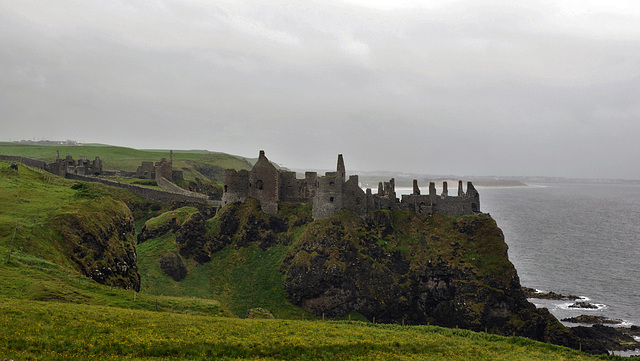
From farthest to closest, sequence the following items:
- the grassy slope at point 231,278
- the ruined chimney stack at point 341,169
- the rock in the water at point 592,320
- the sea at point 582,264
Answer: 1. the sea at point 582,264
2. the ruined chimney stack at point 341,169
3. the rock in the water at point 592,320
4. the grassy slope at point 231,278

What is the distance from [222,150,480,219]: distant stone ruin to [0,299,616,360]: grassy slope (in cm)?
3696

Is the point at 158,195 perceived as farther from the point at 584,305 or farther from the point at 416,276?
the point at 584,305

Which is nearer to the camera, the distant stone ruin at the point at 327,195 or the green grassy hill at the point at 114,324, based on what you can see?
the green grassy hill at the point at 114,324

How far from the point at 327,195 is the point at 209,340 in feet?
162

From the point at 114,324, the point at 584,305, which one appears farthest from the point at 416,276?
the point at 114,324

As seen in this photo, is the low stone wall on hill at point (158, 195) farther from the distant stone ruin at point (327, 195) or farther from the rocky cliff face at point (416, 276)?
the rocky cliff face at point (416, 276)

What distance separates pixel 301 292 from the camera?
65938 mm

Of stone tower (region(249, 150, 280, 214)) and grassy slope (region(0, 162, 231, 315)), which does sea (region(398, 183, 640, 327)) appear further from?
grassy slope (region(0, 162, 231, 315))

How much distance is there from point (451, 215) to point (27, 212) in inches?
2503

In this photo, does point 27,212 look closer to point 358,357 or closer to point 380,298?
point 358,357

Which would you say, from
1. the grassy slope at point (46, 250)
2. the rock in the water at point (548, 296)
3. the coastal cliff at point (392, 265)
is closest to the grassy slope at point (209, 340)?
the grassy slope at point (46, 250)

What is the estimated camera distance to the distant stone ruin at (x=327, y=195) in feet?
250

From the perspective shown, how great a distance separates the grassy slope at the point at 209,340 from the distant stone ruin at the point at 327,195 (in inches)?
1455

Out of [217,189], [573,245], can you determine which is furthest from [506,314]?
[573,245]
